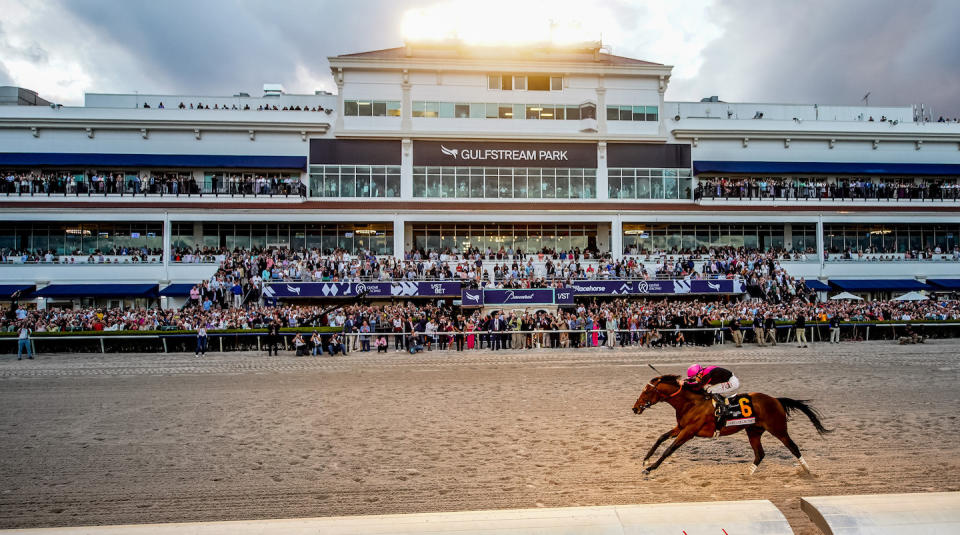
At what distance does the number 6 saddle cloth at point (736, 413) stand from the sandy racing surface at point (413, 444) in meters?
0.72

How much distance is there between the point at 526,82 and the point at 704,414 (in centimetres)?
3514

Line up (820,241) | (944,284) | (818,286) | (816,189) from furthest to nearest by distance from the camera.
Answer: (816,189), (820,241), (944,284), (818,286)

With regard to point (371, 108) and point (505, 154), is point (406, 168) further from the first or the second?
point (505, 154)

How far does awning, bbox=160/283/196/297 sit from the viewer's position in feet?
107

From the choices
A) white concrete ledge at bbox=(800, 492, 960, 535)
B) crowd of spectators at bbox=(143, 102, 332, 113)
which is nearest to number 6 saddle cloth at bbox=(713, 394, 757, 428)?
white concrete ledge at bbox=(800, 492, 960, 535)

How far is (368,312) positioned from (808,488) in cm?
2067

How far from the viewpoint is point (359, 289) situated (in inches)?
1177

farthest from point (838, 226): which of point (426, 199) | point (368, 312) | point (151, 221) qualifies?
point (151, 221)

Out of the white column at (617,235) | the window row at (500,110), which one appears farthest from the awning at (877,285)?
the window row at (500,110)

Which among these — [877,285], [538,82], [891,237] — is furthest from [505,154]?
[891,237]

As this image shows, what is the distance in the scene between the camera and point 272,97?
42875mm

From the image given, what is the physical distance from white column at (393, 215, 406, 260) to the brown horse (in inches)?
1155

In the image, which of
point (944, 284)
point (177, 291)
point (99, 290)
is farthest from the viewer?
point (944, 284)

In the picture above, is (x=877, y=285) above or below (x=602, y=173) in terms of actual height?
below
